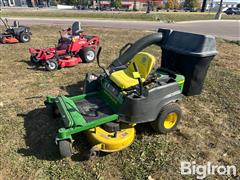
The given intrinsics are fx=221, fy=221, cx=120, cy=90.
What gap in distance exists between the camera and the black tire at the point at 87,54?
7469mm

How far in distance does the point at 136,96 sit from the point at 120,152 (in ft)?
3.11

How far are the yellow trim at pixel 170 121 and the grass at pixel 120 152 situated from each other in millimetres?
178

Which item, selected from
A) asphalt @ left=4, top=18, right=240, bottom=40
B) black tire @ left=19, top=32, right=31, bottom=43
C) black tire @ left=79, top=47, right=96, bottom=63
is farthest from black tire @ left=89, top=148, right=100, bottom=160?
asphalt @ left=4, top=18, right=240, bottom=40

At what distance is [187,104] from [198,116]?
1.70 feet

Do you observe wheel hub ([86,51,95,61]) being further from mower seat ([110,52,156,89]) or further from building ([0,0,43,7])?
building ([0,0,43,7])

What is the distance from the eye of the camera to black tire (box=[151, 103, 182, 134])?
3744 millimetres

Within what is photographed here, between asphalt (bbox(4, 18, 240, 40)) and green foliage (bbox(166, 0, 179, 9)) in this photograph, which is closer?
asphalt (bbox(4, 18, 240, 40))

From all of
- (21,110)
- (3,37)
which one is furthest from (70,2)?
(21,110)

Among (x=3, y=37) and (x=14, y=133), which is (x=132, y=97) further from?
(x=3, y=37)

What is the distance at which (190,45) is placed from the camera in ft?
13.7

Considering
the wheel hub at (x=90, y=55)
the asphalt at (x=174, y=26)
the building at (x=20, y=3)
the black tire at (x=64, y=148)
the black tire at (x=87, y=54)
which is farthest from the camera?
the building at (x=20, y=3)
